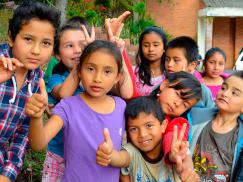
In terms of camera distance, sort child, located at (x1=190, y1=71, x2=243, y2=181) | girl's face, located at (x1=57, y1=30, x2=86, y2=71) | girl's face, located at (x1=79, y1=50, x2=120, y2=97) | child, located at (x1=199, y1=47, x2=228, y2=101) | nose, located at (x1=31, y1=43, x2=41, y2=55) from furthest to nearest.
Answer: child, located at (x1=199, y1=47, x2=228, y2=101)
girl's face, located at (x1=57, y1=30, x2=86, y2=71)
child, located at (x1=190, y1=71, x2=243, y2=181)
girl's face, located at (x1=79, y1=50, x2=120, y2=97)
nose, located at (x1=31, y1=43, x2=41, y2=55)

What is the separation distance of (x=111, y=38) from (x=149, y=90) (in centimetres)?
74

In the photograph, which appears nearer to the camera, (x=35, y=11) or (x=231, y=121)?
(x=35, y=11)

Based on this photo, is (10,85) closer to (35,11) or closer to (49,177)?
(35,11)

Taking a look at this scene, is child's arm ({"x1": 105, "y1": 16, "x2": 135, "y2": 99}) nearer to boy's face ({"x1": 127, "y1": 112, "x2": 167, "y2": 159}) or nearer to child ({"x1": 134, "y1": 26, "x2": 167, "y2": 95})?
boy's face ({"x1": 127, "y1": 112, "x2": 167, "y2": 159})

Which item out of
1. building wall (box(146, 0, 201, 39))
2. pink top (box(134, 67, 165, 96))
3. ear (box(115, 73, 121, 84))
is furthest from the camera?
building wall (box(146, 0, 201, 39))

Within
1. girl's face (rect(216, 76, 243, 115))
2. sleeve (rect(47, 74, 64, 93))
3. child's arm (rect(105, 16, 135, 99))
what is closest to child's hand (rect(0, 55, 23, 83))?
sleeve (rect(47, 74, 64, 93))

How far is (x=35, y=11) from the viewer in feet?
7.35

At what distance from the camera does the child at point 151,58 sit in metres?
3.23

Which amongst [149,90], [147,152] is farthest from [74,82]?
[149,90]

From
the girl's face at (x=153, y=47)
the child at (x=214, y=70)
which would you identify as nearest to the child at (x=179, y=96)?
the girl's face at (x=153, y=47)

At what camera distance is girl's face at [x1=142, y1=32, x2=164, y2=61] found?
10.8 ft

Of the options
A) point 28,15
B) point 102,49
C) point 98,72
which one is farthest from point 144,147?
point 28,15

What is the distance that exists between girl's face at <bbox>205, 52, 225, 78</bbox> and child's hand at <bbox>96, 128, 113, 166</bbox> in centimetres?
277

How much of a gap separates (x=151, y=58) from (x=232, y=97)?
90cm
